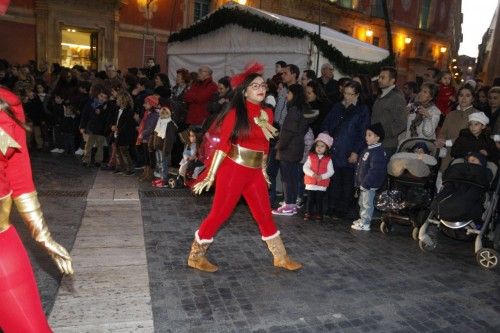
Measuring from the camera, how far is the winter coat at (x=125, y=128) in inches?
353

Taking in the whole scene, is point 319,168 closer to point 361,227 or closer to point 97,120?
point 361,227

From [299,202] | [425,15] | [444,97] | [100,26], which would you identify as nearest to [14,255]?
[299,202]

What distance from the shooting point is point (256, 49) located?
10477 millimetres

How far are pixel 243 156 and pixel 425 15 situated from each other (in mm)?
40057

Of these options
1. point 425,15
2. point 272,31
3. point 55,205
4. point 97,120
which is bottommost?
point 55,205

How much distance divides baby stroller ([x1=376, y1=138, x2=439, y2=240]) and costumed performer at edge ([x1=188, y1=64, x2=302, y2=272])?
2.31 meters

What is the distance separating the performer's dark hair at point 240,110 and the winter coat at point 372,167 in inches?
99.2

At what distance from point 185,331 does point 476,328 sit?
2.43 m

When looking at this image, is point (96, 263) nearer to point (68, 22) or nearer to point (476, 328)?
point (476, 328)

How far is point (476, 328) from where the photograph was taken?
375 centimetres

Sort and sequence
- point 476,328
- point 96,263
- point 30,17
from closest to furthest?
point 476,328 < point 96,263 < point 30,17

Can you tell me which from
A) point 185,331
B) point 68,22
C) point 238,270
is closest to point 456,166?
point 238,270

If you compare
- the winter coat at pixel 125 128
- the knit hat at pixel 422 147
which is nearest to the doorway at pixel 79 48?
the winter coat at pixel 125 128

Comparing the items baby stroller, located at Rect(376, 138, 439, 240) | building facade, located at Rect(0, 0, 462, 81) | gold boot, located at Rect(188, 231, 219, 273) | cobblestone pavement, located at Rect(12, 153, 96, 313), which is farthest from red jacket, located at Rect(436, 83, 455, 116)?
cobblestone pavement, located at Rect(12, 153, 96, 313)
